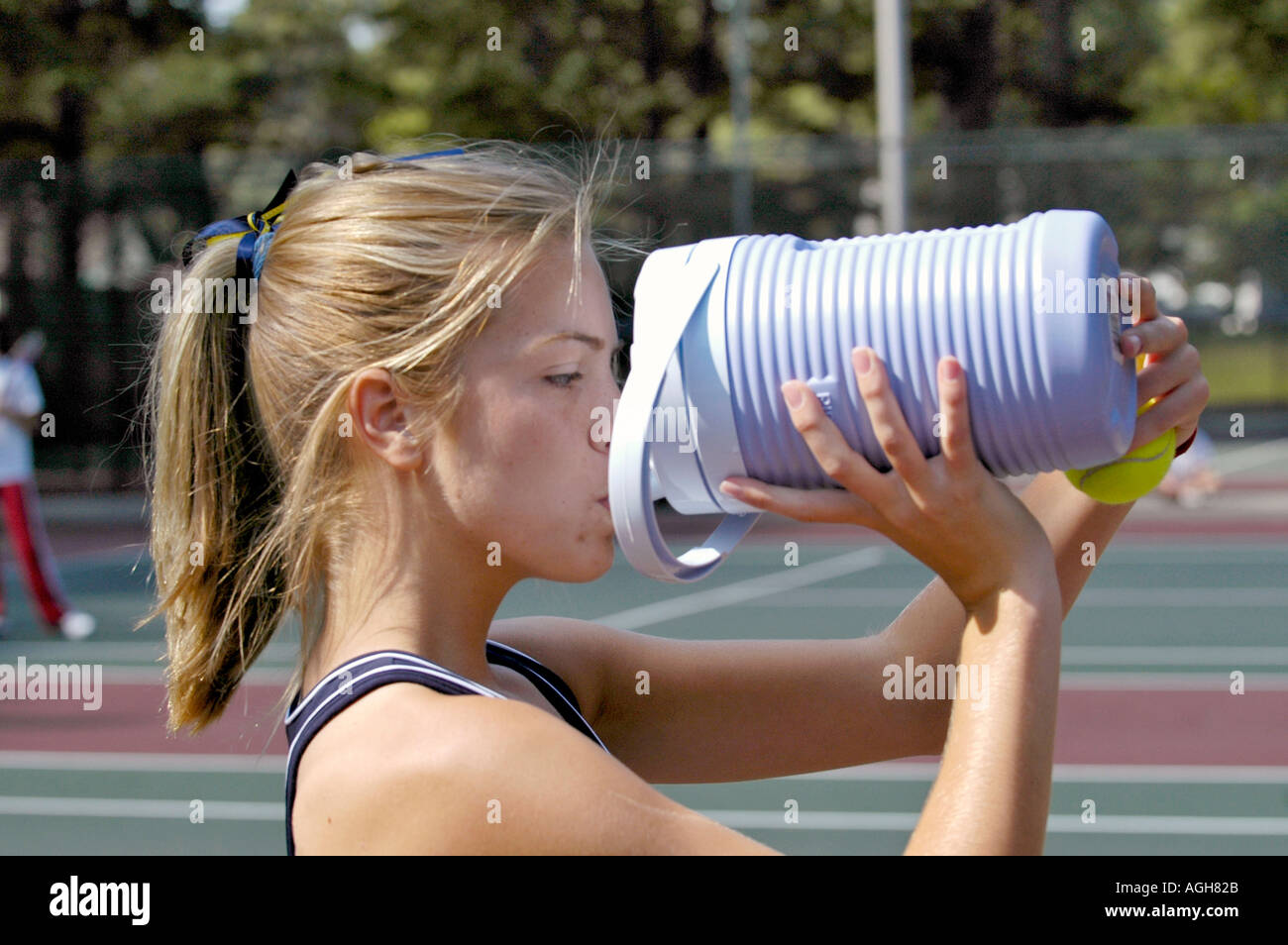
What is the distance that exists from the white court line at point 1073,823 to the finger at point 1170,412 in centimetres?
412

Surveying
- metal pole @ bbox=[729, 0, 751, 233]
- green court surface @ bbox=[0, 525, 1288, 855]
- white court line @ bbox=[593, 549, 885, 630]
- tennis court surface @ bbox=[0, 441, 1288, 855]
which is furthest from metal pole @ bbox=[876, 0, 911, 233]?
green court surface @ bbox=[0, 525, 1288, 855]

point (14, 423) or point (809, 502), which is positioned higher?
point (809, 502)

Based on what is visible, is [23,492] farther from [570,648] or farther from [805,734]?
[805,734]

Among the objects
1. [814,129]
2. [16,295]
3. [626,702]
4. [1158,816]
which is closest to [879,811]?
[1158,816]

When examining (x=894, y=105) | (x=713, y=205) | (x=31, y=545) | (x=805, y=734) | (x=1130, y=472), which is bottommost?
(x=31, y=545)

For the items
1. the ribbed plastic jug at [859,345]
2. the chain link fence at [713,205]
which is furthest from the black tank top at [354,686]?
the chain link fence at [713,205]

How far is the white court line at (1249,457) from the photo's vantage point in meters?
22.3

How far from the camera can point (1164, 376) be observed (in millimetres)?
1682

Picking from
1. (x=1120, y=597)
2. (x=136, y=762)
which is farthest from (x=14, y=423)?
(x=1120, y=597)

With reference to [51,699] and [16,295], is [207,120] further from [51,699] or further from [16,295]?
[51,699]

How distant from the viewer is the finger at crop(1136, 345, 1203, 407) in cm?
168

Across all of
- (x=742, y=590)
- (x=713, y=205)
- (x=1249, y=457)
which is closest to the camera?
(x=742, y=590)

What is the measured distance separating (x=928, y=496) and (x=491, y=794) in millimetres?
520

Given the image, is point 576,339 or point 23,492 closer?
point 576,339
